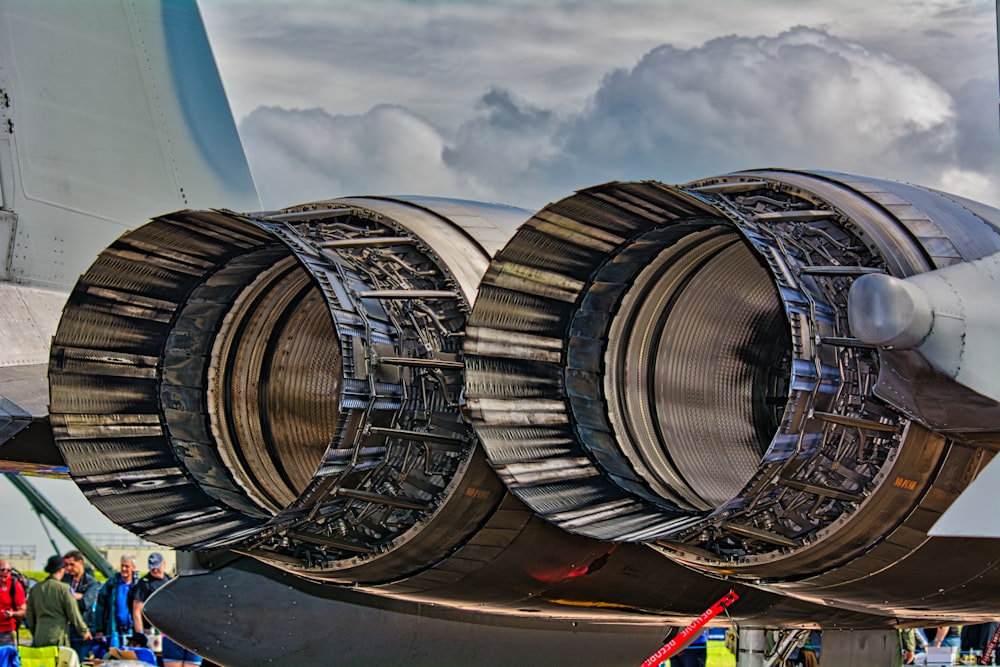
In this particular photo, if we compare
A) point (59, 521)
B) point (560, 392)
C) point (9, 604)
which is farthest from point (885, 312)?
point (59, 521)

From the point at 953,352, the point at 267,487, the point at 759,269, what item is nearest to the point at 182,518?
the point at 267,487

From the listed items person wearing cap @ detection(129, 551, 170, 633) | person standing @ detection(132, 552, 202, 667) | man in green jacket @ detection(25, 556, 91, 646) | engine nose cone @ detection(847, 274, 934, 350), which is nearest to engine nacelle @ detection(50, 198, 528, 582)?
engine nose cone @ detection(847, 274, 934, 350)

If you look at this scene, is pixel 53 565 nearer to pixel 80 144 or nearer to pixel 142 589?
pixel 142 589

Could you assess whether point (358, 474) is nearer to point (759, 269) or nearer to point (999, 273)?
point (759, 269)

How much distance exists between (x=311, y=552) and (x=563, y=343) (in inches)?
55.5

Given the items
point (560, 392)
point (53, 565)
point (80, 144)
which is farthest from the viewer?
point (53, 565)

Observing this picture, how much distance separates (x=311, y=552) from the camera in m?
5.52

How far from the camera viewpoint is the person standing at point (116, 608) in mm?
11633

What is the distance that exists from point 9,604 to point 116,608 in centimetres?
93

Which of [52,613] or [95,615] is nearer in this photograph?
[52,613]

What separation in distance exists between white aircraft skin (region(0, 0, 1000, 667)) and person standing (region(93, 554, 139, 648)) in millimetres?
5085

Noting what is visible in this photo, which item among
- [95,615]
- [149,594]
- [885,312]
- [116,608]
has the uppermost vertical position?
[885,312]

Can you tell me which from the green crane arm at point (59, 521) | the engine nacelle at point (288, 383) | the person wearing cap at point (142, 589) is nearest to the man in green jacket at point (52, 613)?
the person wearing cap at point (142, 589)

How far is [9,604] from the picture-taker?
1149 cm
